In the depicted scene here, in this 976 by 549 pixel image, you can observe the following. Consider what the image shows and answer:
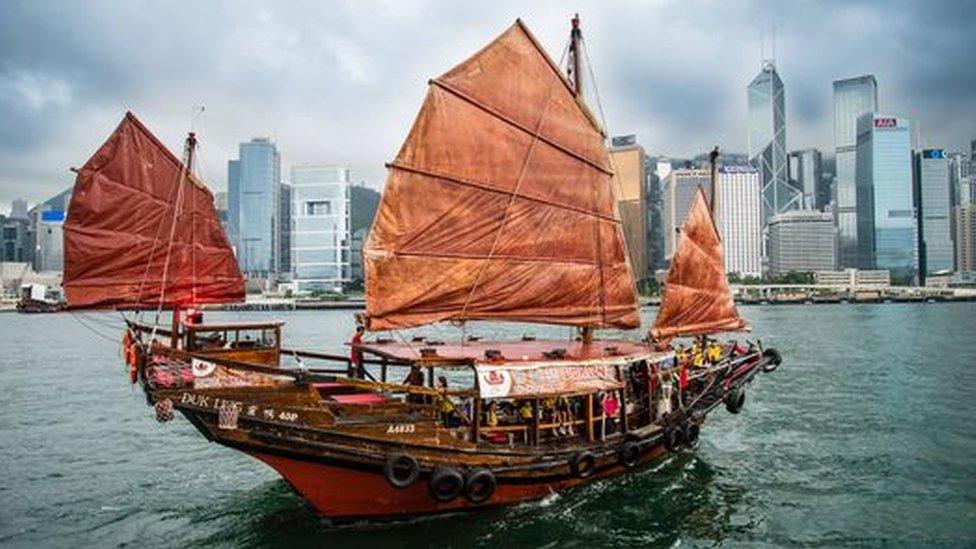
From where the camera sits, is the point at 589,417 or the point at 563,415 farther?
the point at 589,417

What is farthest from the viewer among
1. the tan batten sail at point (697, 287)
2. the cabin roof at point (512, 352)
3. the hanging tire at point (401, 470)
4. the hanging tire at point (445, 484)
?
the tan batten sail at point (697, 287)

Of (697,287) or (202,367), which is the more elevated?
(697,287)

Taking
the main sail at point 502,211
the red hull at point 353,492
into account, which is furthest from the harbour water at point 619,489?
the main sail at point 502,211

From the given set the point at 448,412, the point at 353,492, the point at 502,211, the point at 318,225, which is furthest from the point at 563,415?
the point at 318,225

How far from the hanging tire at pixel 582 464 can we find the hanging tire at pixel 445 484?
241cm

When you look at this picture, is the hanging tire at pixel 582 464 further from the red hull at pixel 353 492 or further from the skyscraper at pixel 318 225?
the skyscraper at pixel 318 225

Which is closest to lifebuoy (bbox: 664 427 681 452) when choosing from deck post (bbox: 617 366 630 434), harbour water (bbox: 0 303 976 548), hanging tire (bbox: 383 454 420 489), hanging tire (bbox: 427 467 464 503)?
harbour water (bbox: 0 303 976 548)

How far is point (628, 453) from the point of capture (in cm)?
1483

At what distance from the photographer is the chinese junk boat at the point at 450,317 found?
12.1 m

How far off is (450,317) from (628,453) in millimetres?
4574

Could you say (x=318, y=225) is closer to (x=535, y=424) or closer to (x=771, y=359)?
(x=771, y=359)

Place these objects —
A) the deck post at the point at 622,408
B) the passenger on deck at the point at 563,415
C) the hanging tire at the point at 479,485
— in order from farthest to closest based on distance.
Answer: the deck post at the point at 622,408 < the passenger on deck at the point at 563,415 < the hanging tire at the point at 479,485

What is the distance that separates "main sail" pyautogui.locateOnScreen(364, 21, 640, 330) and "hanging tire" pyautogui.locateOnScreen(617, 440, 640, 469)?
11.1 ft

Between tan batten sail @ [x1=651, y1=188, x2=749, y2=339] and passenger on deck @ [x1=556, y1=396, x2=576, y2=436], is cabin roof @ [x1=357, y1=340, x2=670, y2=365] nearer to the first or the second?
passenger on deck @ [x1=556, y1=396, x2=576, y2=436]
